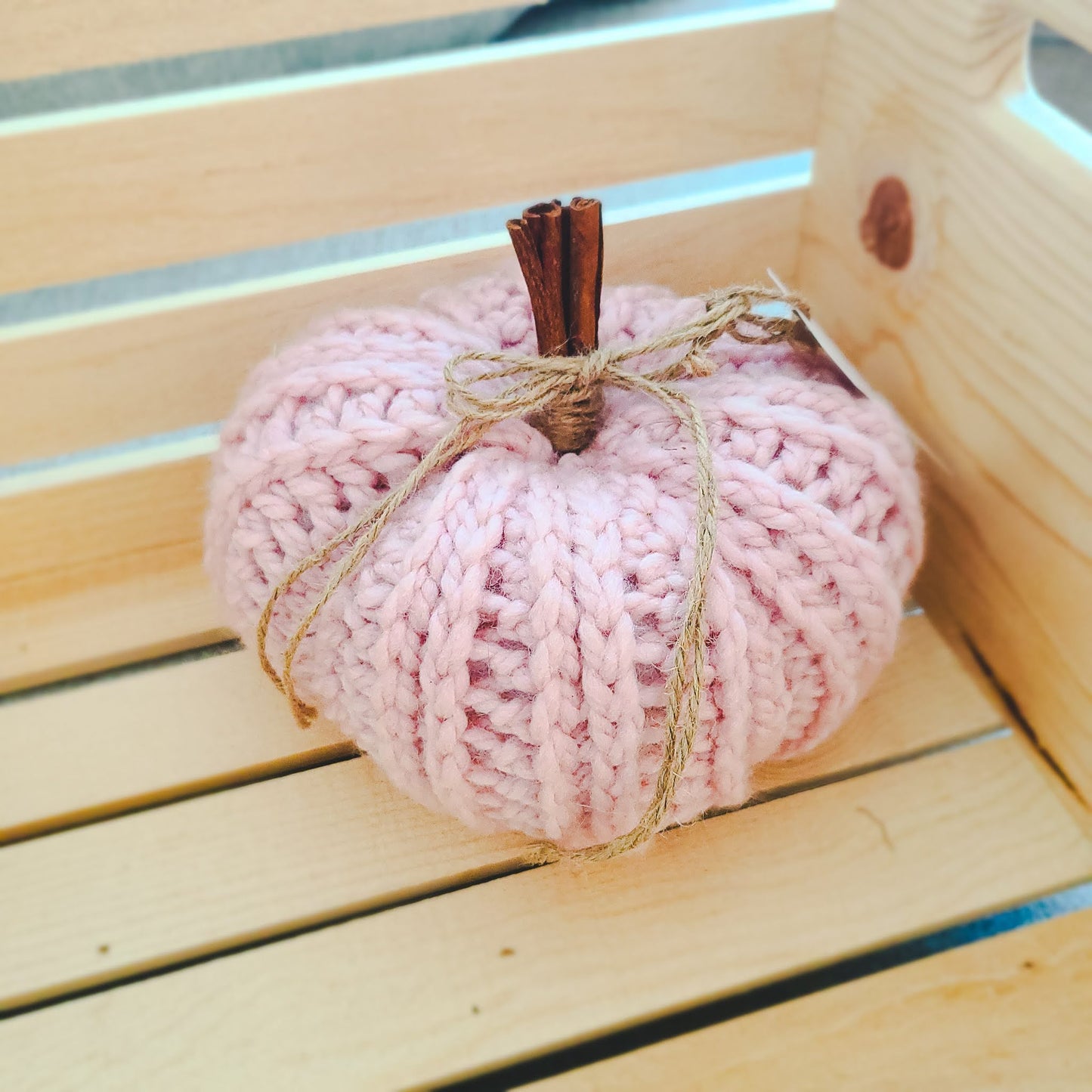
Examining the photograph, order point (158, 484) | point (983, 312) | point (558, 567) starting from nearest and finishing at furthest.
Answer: point (558, 567) < point (983, 312) < point (158, 484)

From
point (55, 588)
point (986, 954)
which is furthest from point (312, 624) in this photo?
point (986, 954)

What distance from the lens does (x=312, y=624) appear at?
19.0 inches

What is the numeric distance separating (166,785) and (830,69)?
598 millimetres

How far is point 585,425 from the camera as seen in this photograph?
1.66ft

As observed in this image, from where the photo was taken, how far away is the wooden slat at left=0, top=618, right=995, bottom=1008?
0.51 meters

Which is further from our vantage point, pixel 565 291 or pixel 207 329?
pixel 207 329

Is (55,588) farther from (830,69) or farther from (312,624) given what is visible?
(830,69)

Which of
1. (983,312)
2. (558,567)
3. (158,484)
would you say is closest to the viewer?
(558,567)

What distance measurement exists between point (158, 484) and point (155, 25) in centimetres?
28

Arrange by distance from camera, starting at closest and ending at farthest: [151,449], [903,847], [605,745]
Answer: [605,745], [903,847], [151,449]

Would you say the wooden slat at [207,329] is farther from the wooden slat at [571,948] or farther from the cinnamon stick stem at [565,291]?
the wooden slat at [571,948]

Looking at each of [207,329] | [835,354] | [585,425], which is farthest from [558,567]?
[207,329]

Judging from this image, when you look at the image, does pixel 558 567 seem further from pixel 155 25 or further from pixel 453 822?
pixel 155 25

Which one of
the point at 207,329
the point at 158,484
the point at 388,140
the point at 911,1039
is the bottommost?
the point at 911,1039
